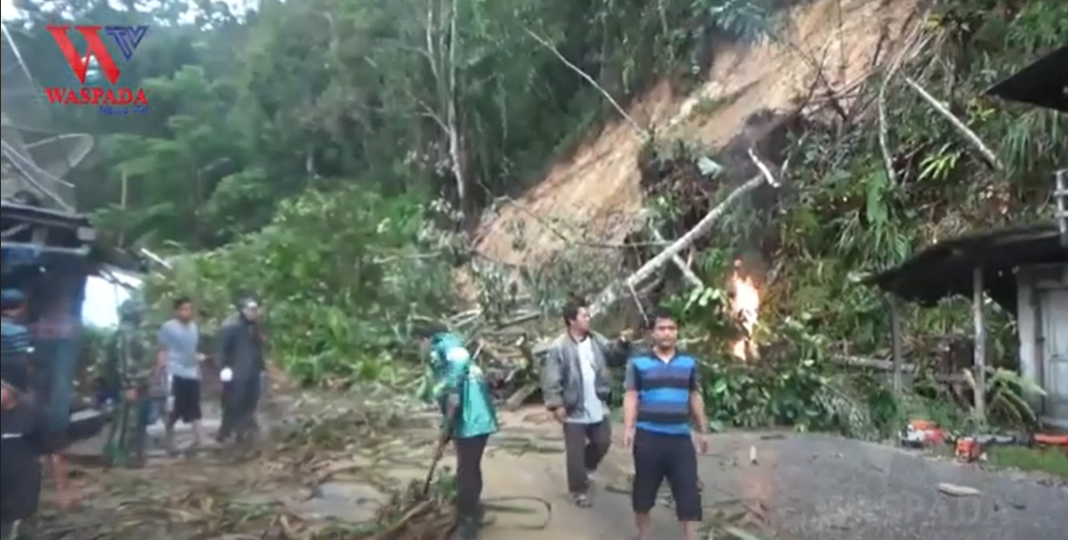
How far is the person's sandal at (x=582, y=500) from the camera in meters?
3.02

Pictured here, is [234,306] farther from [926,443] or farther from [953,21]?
[953,21]

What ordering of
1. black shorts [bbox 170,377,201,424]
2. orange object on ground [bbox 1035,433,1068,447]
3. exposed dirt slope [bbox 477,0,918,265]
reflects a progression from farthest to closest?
exposed dirt slope [bbox 477,0,918,265]
orange object on ground [bbox 1035,433,1068,447]
black shorts [bbox 170,377,201,424]

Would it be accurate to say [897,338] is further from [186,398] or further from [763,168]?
[186,398]

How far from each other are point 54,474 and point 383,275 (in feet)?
3.78

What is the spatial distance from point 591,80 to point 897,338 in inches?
52.4

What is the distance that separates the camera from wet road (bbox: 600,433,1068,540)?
9.56 ft

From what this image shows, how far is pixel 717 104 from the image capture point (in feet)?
11.4

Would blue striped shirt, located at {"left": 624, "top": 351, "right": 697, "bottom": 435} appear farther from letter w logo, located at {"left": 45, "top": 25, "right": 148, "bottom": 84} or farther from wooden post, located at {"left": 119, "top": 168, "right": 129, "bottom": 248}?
letter w logo, located at {"left": 45, "top": 25, "right": 148, "bottom": 84}

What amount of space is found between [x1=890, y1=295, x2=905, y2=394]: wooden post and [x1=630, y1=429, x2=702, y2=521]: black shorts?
0.85 m

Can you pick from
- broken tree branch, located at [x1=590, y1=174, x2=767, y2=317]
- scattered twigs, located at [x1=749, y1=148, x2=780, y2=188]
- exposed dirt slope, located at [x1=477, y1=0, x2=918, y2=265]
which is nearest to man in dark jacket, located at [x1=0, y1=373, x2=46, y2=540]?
exposed dirt slope, located at [x1=477, y1=0, x2=918, y2=265]

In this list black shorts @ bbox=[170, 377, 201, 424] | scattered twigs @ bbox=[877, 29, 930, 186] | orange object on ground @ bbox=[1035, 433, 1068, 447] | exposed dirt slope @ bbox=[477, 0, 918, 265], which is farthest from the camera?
exposed dirt slope @ bbox=[477, 0, 918, 265]

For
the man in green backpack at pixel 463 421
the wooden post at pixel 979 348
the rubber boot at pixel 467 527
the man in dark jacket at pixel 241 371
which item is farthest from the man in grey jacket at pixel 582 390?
the wooden post at pixel 979 348

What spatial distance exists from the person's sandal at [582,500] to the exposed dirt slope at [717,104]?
38.4 inches

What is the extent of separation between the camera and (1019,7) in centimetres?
339
